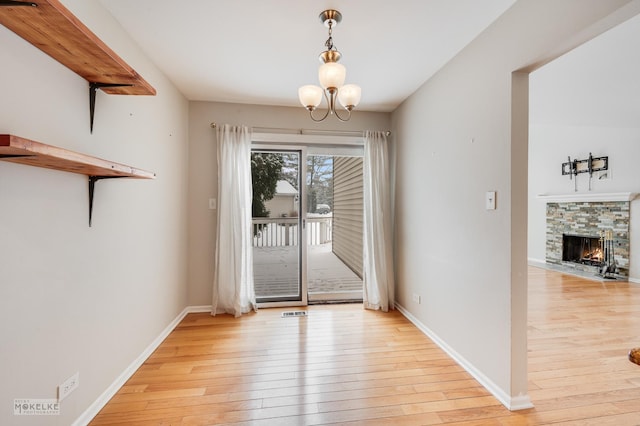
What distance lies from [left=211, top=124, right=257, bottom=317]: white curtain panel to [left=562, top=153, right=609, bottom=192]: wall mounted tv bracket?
6444mm

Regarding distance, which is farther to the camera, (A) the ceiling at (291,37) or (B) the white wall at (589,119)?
(B) the white wall at (589,119)

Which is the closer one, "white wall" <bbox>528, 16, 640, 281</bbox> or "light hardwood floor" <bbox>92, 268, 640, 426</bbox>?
"light hardwood floor" <bbox>92, 268, 640, 426</bbox>

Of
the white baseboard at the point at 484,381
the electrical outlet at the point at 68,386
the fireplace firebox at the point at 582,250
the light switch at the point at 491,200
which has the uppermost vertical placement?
the light switch at the point at 491,200

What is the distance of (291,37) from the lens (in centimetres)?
212

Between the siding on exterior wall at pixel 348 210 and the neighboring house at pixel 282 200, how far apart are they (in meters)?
1.16

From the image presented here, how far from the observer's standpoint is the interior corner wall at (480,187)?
65.1 inches

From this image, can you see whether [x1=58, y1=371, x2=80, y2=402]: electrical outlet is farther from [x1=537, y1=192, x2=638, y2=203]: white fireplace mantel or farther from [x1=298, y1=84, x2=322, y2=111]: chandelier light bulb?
[x1=537, y1=192, x2=638, y2=203]: white fireplace mantel

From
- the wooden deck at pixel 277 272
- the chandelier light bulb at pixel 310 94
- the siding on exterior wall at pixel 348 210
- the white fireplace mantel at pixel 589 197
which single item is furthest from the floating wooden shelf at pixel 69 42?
the white fireplace mantel at pixel 589 197

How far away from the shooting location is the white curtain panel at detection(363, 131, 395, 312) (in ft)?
11.7

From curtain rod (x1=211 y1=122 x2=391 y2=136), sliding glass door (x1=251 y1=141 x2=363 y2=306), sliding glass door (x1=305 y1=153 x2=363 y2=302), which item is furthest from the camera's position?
sliding glass door (x1=305 y1=153 x2=363 y2=302)

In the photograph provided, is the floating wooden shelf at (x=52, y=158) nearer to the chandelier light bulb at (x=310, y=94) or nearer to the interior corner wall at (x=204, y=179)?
the chandelier light bulb at (x=310, y=94)

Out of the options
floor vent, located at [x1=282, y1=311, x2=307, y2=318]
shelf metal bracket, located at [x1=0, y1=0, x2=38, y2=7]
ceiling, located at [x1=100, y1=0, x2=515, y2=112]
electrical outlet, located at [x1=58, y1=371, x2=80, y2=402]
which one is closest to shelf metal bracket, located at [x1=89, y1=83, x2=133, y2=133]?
ceiling, located at [x1=100, y1=0, x2=515, y2=112]

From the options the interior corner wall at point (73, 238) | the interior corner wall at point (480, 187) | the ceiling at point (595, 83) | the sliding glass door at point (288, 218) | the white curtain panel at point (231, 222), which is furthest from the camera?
the sliding glass door at point (288, 218)

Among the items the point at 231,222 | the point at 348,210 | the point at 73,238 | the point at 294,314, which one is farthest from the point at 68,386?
the point at 348,210
